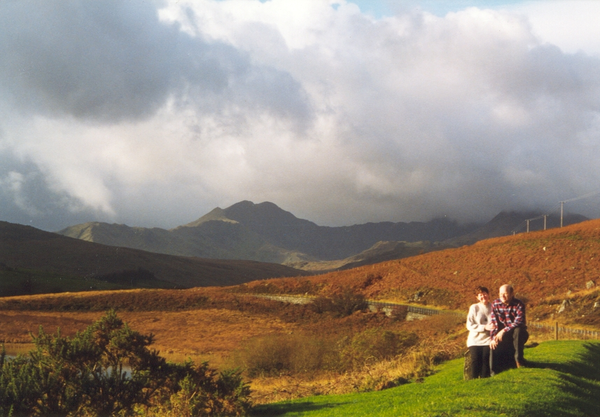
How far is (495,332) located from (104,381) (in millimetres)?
8868

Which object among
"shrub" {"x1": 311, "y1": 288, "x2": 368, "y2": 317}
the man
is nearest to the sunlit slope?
"shrub" {"x1": 311, "y1": 288, "x2": 368, "y2": 317}

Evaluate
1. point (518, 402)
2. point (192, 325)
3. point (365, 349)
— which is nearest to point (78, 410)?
point (518, 402)

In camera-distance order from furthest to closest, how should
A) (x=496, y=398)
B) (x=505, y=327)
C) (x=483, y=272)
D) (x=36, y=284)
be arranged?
(x=36, y=284), (x=483, y=272), (x=505, y=327), (x=496, y=398)

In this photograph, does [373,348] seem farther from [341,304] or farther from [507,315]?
[341,304]

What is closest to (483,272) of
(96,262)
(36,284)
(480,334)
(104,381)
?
(480,334)

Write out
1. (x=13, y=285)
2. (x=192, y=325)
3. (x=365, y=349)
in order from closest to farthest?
(x=365, y=349) → (x=192, y=325) → (x=13, y=285)

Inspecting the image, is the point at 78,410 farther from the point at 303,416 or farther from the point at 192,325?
the point at 192,325

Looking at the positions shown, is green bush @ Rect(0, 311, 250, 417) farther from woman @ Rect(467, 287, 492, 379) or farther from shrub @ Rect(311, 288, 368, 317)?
shrub @ Rect(311, 288, 368, 317)

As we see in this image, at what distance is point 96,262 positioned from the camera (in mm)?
119875

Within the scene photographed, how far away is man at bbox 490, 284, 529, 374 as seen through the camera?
11.5m

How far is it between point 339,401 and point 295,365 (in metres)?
14.4

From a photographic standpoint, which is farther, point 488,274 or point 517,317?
point 488,274

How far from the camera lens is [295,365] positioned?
26781 mm

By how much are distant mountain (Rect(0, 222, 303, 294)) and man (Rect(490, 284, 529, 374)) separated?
93914mm
